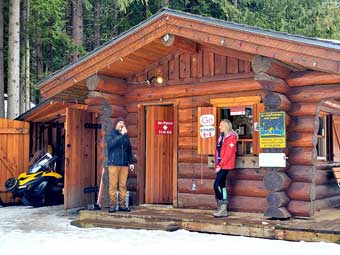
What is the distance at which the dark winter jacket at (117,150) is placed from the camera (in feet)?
30.1

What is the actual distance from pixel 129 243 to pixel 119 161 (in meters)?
2.37

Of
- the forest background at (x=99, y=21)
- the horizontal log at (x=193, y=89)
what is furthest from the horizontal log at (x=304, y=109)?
the forest background at (x=99, y=21)

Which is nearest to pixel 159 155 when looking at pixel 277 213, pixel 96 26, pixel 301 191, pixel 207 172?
pixel 207 172

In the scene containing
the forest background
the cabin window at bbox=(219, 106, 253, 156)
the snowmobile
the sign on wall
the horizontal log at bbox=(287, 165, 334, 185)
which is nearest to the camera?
the horizontal log at bbox=(287, 165, 334, 185)

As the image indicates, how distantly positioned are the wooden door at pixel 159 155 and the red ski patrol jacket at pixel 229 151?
2.15 m

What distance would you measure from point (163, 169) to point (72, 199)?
2219mm

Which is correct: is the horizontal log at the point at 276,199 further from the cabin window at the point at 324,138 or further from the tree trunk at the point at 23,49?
the tree trunk at the point at 23,49

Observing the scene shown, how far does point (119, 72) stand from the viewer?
389 inches

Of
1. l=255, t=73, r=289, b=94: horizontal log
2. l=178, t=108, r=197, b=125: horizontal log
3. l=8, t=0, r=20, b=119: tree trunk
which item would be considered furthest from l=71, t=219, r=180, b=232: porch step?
l=8, t=0, r=20, b=119: tree trunk

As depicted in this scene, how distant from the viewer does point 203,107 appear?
30.2 feet

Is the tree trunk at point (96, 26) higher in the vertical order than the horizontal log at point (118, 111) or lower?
higher

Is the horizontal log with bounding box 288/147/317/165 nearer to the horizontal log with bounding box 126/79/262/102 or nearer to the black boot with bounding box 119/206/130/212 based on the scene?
the horizontal log with bounding box 126/79/262/102

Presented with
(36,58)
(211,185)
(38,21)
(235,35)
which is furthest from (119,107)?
(36,58)

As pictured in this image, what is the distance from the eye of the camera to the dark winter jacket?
30.1ft
